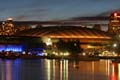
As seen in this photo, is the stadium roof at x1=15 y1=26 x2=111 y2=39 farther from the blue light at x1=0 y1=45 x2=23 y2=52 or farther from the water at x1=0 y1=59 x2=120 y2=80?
the water at x1=0 y1=59 x2=120 y2=80

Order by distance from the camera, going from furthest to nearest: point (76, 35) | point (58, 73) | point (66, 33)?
1. point (66, 33)
2. point (76, 35)
3. point (58, 73)

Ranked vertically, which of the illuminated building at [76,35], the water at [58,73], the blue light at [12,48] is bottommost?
the blue light at [12,48]

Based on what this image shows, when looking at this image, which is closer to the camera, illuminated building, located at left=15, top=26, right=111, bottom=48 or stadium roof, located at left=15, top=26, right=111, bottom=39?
illuminated building, located at left=15, top=26, right=111, bottom=48

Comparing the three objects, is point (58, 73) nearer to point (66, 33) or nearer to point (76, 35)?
point (76, 35)

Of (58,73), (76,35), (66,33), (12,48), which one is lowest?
(12,48)

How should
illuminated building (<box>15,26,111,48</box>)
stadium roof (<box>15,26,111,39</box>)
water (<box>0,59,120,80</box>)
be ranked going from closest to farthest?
water (<box>0,59,120,80</box>) → illuminated building (<box>15,26,111,48</box>) → stadium roof (<box>15,26,111,39</box>)

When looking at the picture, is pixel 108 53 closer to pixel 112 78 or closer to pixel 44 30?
pixel 44 30

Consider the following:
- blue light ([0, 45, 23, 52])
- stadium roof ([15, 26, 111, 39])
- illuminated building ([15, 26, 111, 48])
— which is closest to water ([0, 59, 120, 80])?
blue light ([0, 45, 23, 52])

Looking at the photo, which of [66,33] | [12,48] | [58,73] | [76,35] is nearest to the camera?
[58,73]

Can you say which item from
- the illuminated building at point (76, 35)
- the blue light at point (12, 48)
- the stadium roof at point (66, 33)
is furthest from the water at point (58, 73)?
the stadium roof at point (66, 33)

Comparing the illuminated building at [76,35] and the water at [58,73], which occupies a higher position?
the water at [58,73]

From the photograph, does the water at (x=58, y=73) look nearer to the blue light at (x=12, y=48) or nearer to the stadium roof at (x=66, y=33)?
the blue light at (x=12, y=48)

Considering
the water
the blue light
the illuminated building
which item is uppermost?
the water

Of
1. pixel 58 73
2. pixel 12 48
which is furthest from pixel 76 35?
pixel 58 73
